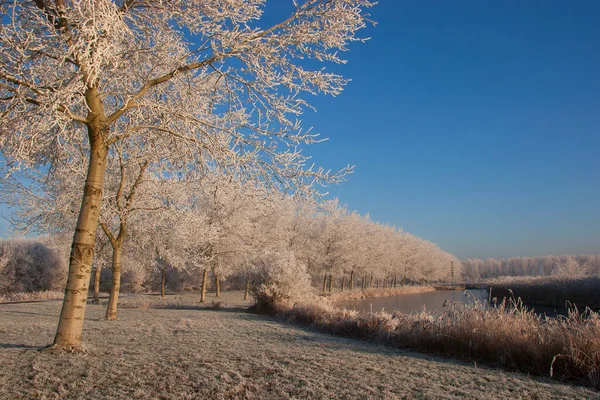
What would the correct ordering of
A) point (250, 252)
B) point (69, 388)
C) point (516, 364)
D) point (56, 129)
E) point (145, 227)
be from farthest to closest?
point (250, 252) < point (145, 227) < point (56, 129) < point (516, 364) < point (69, 388)

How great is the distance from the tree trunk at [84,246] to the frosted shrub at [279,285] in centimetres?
1025

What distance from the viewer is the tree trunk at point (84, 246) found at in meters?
5.85

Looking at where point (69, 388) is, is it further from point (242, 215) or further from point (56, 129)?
point (242, 215)

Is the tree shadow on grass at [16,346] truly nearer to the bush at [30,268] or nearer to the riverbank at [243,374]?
the riverbank at [243,374]

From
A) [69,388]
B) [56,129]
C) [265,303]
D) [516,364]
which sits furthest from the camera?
[265,303]

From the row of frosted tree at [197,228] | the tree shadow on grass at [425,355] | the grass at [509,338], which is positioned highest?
the row of frosted tree at [197,228]

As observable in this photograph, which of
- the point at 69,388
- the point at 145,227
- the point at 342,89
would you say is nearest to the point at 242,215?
the point at 145,227

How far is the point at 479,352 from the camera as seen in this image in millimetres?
6773

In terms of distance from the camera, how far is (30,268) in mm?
43375

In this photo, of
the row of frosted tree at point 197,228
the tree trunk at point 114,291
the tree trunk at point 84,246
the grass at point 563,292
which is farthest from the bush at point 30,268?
the grass at point 563,292

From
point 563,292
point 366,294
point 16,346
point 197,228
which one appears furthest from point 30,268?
point 563,292

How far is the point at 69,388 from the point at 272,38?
18.0 feet

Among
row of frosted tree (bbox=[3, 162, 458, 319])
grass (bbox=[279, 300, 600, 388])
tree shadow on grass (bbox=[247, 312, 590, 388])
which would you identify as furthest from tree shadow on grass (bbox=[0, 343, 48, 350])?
grass (bbox=[279, 300, 600, 388])

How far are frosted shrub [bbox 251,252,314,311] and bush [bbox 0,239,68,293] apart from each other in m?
34.6
